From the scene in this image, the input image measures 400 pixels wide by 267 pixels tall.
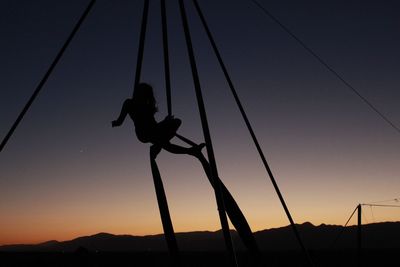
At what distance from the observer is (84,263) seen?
107 ft

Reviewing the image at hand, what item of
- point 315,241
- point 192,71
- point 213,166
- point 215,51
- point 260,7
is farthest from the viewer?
point 315,241

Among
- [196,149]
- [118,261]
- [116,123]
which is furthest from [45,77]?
[118,261]

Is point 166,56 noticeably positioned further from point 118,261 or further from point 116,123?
point 118,261

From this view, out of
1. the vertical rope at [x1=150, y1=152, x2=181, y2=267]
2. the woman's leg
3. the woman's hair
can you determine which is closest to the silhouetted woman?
the woman's hair

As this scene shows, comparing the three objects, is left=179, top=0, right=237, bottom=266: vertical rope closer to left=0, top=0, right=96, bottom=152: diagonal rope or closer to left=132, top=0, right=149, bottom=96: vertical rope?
left=132, top=0, right=149, bottom=96: vertical rope

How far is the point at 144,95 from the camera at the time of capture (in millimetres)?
6145

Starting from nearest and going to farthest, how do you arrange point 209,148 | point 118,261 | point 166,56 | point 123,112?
point 209,148 → point 123,112 → point 166,56 → point 118,261

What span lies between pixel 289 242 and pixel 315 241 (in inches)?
444

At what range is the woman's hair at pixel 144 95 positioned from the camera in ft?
20.1

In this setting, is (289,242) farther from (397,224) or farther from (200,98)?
(200,98)

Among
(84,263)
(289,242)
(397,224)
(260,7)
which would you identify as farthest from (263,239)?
(260,7)

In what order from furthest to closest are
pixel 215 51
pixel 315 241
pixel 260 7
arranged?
pixel 315 241, pixel 260 7, pixel 215 51

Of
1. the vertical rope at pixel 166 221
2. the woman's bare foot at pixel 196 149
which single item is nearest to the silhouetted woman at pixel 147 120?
the woman's bare foot at pixel 196 149

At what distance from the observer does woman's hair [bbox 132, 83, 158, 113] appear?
20.1 ft
